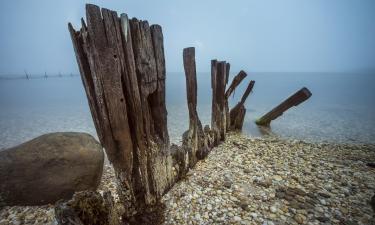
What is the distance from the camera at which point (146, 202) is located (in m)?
3.43

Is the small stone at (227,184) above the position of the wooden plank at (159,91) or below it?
below

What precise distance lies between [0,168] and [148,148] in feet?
10.2

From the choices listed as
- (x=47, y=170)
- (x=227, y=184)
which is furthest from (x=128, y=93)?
(x=227, y=184)

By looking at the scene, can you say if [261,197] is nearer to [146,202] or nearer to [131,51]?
[146,202]

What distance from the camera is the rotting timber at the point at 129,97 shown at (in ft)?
8.00

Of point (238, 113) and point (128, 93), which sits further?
point (238, 113)

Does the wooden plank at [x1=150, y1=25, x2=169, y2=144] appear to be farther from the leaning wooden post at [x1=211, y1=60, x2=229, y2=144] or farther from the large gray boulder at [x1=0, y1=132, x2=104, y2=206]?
the leaning wooden post at [x1=211, y1=60, x2=229, y2=144]

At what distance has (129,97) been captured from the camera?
284 cm

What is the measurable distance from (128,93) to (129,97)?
6cm

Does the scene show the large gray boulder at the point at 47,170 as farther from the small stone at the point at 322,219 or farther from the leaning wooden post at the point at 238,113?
the leaning wooden post at the point at 238,113

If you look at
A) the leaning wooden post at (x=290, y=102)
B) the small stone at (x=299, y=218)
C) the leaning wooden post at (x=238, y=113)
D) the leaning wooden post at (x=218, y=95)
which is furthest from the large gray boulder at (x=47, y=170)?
the leaning wooden post at (x=290, y=102)

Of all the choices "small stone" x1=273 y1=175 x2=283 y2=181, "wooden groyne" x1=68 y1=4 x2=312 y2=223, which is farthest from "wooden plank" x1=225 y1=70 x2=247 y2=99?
"wooden groyne" x1=68 y1=4 x2=312 y2=223

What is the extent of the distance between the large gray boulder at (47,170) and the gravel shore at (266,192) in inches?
10.4

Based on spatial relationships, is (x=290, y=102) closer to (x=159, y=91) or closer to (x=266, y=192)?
(x=266, y=192)
